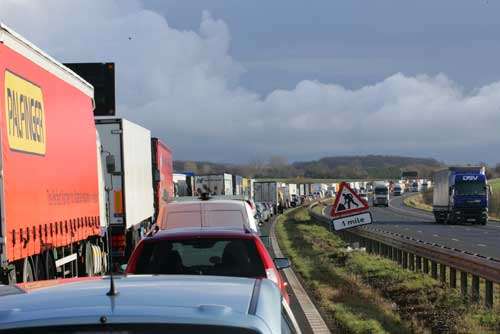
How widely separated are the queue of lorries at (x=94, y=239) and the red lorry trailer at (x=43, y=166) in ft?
0.07

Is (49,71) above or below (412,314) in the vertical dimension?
above

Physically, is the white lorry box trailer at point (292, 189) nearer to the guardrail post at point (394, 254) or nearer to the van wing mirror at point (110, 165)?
the guardrail post at point (394, 254)

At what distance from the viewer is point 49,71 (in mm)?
12539

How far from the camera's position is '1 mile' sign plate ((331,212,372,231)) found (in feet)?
59.8

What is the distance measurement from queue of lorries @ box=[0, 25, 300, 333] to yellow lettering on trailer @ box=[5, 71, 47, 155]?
0.06 feet

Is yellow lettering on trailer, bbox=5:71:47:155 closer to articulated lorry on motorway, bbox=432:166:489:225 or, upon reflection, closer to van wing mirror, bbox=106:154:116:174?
van wing mirror, bbox=106:154:116:174

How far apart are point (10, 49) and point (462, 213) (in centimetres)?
4543

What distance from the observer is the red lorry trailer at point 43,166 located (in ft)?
32.8

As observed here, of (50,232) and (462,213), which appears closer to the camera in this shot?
(50,232)

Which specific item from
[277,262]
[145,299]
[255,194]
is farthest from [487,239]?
[255,194]

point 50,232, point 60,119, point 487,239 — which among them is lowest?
point 487,239

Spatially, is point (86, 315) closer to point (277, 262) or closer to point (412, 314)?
point (277, 262)

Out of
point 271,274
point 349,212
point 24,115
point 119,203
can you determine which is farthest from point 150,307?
point 119,203

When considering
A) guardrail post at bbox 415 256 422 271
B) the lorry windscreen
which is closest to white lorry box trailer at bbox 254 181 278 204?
the lorry windscreen
